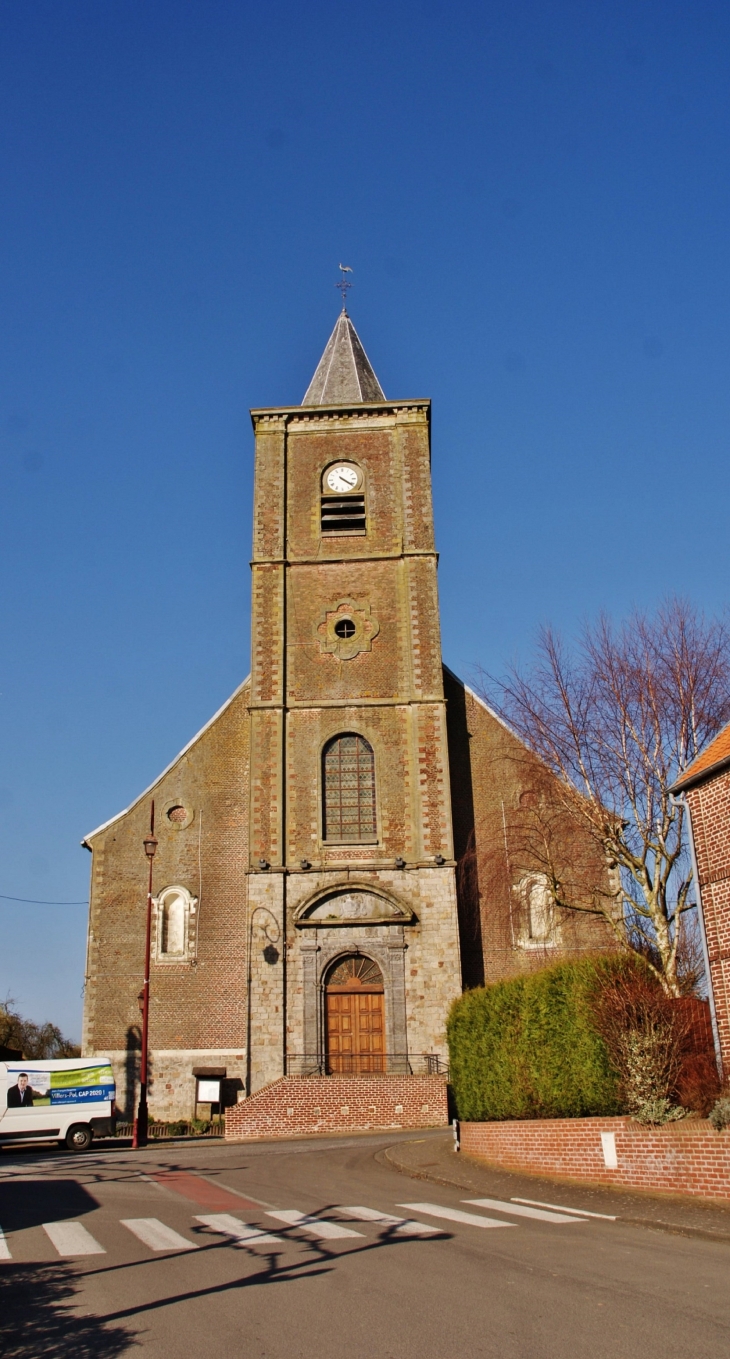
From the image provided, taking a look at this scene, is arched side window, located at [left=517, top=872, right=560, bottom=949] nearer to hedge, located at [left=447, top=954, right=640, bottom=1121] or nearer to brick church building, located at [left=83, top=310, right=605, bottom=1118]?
brick church building, located at [left=83, top=310, right=605, bottom=1118]

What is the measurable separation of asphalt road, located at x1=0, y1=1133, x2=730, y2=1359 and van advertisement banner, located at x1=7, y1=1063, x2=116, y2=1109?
31.6 ft

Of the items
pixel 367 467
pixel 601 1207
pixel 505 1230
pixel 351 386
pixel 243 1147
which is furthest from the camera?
pixel 351 386

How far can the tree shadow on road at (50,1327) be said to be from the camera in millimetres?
5832

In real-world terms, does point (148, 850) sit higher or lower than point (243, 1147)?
higher

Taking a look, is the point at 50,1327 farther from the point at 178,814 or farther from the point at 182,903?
the point at 178,814

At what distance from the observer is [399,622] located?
2739 centimetres

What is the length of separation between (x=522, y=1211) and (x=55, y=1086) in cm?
1364

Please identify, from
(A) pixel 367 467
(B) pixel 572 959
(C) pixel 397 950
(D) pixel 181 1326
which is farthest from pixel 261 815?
(D) pixel 181 1326

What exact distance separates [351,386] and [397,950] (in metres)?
16.5

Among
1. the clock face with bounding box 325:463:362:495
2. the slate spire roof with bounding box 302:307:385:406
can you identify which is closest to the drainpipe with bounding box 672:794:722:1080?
the clock face with bounding box 325:463:362:495

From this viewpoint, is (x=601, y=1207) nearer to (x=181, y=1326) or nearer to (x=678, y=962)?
(x=181, y=1326)

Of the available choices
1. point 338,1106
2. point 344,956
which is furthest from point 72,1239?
point 344,956

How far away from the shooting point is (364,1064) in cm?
2366

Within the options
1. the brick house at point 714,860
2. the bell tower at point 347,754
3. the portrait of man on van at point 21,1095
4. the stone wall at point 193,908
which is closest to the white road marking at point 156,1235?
the brick house at point 714,860
